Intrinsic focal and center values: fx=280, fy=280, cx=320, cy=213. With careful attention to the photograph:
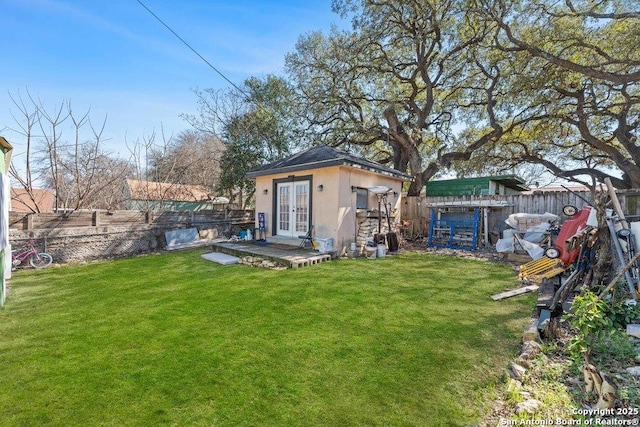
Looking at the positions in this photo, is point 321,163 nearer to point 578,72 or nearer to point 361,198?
point 361,198

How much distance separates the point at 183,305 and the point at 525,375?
4064 millimetres

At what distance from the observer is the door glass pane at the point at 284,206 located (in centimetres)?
884

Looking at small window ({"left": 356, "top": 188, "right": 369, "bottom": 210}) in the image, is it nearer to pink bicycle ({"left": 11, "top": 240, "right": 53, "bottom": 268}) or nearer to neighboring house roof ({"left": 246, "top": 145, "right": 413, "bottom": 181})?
neighboring house roof ({"left": 246, "top": 145, "right": 413, "bottom": 181})

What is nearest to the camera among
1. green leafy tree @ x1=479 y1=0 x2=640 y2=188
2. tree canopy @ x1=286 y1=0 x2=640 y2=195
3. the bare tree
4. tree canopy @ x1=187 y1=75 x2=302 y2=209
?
the bare tree

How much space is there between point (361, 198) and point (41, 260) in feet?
27.3

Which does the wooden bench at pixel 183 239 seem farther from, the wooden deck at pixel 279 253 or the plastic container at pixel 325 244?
the plastic container at pixel 325 244

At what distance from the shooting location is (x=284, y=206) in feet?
29.5

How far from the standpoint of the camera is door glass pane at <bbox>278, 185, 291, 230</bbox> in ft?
29.0

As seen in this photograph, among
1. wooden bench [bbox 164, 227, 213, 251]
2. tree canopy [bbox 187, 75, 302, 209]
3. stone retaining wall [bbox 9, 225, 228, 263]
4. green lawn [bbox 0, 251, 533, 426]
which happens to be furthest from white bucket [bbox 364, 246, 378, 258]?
tree canopy [bbox 187, 75, 302, 209]

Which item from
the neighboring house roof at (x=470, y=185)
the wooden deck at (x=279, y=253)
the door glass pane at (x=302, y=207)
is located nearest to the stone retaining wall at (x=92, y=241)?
the wooden deck at (x=279, y=253)

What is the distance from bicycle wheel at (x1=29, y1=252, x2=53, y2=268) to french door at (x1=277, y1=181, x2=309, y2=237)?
5.81 metres

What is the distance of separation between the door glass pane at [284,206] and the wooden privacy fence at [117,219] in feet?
10.9

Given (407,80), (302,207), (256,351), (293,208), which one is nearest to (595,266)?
(256,351)

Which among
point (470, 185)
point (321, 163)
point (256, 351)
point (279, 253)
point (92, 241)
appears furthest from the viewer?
point (470, 185)
